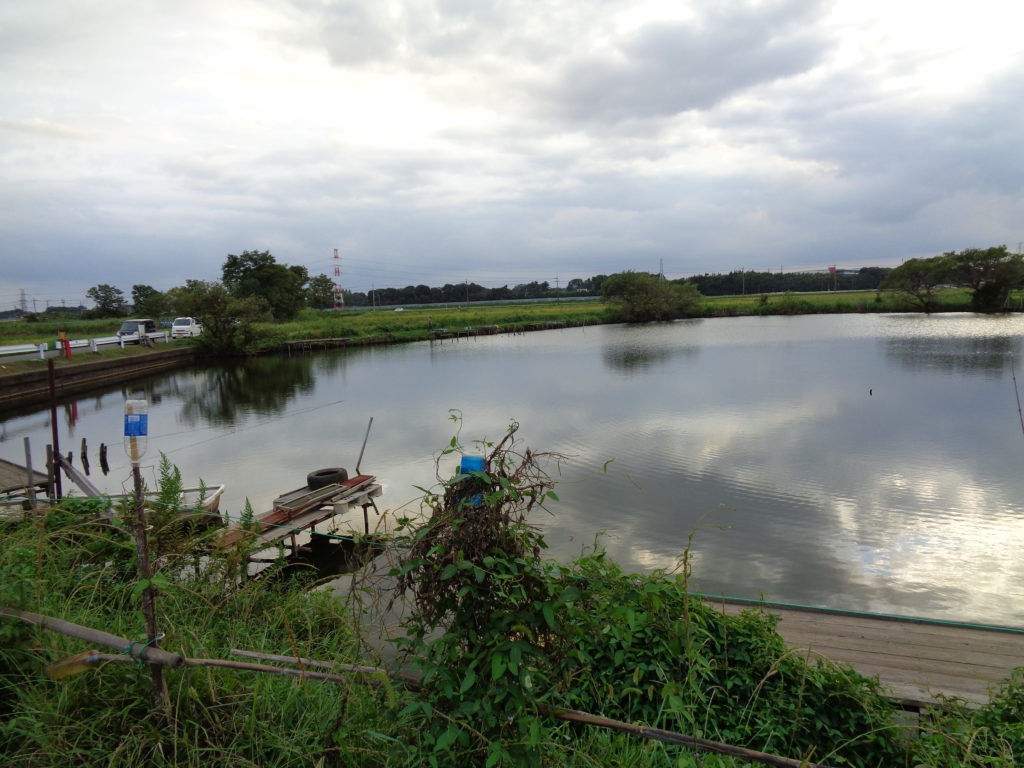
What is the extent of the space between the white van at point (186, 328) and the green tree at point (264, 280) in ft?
59.7

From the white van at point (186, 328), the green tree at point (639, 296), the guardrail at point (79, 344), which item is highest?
the green tree at point (639, 296)

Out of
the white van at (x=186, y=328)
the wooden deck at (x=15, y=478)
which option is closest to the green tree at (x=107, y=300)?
the white van at (x=186, y=328)

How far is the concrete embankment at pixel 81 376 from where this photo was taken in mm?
20531

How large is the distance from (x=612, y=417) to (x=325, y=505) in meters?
9.55

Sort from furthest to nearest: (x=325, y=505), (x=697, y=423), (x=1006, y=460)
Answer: (x=697, y=423), (x=1006, y=460), (x=325, y=505)

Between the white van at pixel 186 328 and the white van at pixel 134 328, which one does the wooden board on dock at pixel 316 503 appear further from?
the white van at pixel 186 328

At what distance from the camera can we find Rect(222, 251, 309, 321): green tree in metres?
55.2

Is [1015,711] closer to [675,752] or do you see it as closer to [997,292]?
[675,752]

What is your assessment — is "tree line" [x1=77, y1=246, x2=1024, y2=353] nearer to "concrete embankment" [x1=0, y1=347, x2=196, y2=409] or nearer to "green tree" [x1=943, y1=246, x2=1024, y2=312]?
"green tree" [x1=943, y1=246, x2=1024, y2=312]

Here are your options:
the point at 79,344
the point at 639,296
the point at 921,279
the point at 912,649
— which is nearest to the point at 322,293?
the point at 639,296

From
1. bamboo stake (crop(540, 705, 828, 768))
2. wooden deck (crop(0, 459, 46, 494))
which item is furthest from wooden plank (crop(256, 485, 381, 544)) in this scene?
bamboo stake (crop(540, 705, 828, 768))

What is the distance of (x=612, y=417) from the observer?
639 inches

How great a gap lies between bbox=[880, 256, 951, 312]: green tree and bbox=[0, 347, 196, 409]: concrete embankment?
6737 centimetres

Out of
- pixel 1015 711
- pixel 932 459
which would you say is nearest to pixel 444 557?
pixel 1015 711
